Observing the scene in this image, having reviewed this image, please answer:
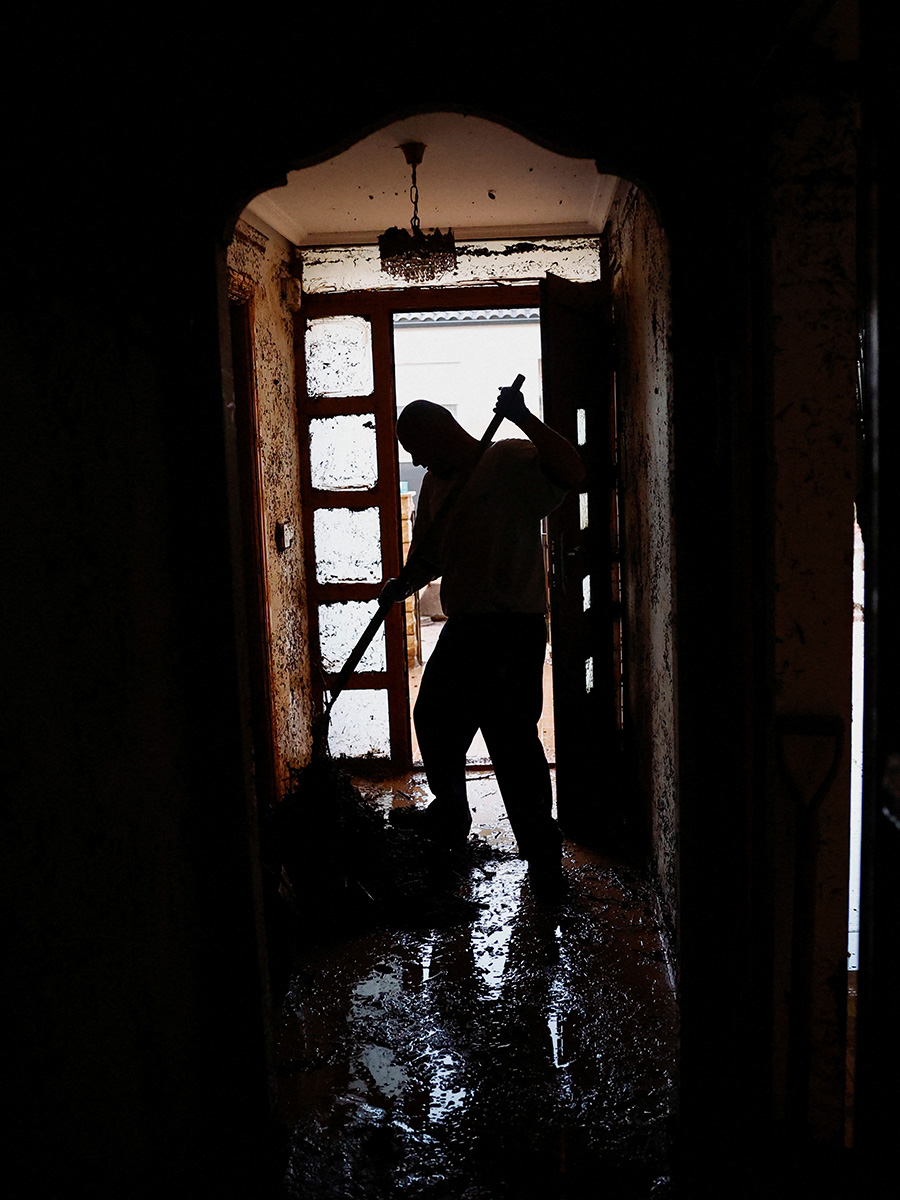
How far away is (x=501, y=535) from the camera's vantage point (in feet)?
8.61

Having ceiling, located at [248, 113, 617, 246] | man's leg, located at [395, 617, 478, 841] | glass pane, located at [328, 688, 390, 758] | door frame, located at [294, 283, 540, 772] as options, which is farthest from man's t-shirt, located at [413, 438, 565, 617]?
glass pane, located at [328, 688, 390, 758]

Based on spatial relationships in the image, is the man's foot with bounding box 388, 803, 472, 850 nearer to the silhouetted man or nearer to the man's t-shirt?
the silhouetted man

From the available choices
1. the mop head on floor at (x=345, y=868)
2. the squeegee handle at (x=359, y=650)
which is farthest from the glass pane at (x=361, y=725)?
the mop head on floor at (x=345, y=868)

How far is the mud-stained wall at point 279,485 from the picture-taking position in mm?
3428

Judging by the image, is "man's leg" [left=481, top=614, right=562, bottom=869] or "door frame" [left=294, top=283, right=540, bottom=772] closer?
"man's leg" [left=481, top=614, right=562, bottom=869]

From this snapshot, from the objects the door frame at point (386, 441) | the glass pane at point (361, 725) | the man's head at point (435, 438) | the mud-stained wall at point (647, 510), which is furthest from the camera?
the glass pane at point (361, 725)

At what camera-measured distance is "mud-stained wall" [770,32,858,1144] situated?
151cm

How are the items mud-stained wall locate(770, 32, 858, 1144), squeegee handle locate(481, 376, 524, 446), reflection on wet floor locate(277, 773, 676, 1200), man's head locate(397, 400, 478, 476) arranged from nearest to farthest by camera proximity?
mud-stained wall locate(770, 32, 858, 1144)
reflection on wet floor locate(277, 773, 676, 1200)
squeegee handle locate(481, 376, 524, 446)
man's head locate(397, 400, 478, 476)

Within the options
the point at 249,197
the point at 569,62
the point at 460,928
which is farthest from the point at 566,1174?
the point at 569,62

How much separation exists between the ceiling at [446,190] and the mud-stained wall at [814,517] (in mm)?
1307

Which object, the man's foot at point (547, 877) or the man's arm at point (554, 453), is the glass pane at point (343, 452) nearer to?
the man's arm at point (554, 453)

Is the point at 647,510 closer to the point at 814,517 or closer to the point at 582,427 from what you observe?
the point at 582,427

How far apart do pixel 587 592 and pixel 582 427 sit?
2.08 ft

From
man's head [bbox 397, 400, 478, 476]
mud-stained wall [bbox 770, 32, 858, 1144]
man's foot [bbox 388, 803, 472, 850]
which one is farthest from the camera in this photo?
man's foot [bbox 388, 803, 472, 850]
